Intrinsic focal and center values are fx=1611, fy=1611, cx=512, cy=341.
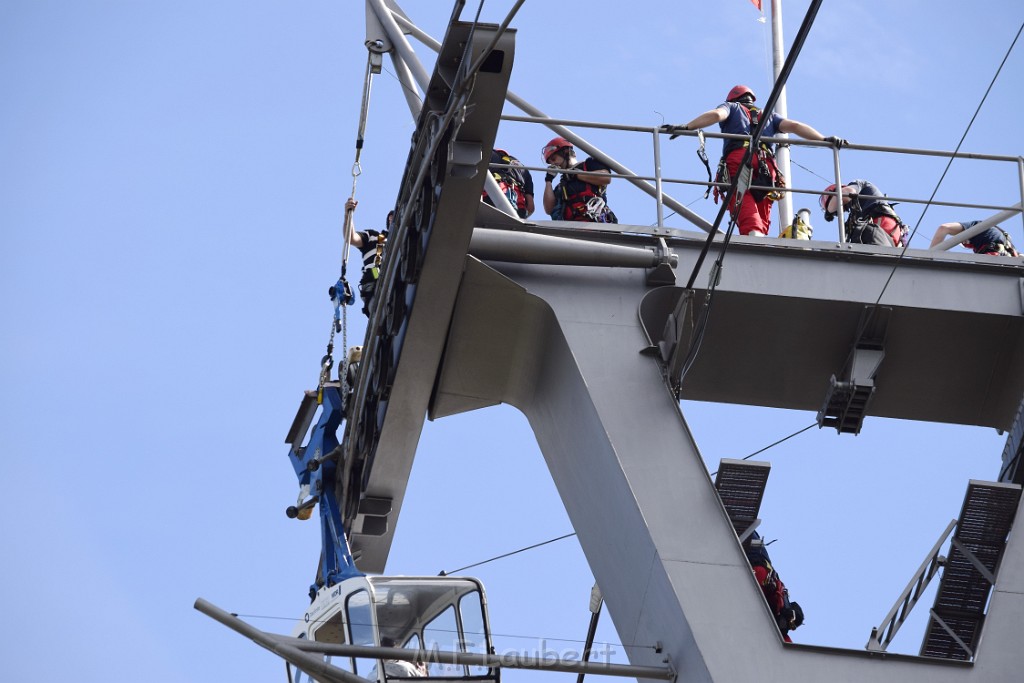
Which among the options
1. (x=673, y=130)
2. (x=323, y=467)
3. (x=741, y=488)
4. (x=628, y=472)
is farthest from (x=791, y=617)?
(x=323, y=467)

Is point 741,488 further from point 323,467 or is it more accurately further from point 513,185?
point 323,467

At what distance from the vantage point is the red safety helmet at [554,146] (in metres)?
17.5

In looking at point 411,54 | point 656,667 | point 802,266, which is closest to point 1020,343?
point 802,266

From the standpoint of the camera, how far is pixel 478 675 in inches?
588

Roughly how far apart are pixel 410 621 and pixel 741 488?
354 cm

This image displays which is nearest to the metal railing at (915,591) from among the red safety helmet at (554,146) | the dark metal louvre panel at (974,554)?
the dark metal louvre panel at (974,554)

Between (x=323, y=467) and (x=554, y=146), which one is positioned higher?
(x=554, y=146)

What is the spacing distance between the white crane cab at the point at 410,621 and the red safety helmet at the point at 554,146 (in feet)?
15.6

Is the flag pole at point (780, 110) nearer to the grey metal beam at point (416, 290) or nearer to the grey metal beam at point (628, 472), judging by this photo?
the grey metal beam at point (628, 472)

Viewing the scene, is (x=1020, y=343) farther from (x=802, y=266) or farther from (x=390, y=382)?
(x=390, y=382)

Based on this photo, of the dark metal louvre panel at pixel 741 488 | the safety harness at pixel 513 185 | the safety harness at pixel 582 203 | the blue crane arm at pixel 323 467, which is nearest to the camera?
the dark metal louvre panel at pixel 741 488

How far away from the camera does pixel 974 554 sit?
14.5 m

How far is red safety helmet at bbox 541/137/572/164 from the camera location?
688 inches

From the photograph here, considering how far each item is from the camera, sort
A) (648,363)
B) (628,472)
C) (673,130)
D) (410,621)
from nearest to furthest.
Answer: (628,472), (648,363), (410,621), (673,130)
